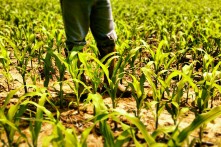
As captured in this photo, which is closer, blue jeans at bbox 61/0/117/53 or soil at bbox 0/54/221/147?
soil at bbox 0/54/221/147

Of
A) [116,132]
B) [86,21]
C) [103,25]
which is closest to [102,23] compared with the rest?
[103,25]

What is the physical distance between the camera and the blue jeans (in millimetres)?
2248

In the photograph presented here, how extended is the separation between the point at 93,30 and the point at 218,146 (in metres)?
1.41

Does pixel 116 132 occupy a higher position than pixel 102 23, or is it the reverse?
pixel 102 23

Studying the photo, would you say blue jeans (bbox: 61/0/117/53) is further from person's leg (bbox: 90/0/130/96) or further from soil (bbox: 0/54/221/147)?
soil (bbox: 0/54/221/147)

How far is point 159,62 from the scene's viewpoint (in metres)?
2.31

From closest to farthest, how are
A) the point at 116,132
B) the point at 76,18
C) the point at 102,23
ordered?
the point at 116,132
the point at 76,18
the point at 102,23

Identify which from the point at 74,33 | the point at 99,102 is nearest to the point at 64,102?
the point at 74,33

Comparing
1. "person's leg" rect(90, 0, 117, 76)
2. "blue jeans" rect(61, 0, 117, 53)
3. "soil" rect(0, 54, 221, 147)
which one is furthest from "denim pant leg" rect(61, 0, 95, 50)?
"soil" rect(0, 54, 221, 147)

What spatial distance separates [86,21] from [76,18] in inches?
3.8

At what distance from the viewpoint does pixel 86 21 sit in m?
2.31

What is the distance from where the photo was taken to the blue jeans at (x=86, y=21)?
2.25m

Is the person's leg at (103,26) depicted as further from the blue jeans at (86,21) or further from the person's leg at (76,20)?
the person's leg at (76,20)

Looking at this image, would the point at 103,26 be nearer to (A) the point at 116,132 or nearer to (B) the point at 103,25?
(B) the point at 103,25
